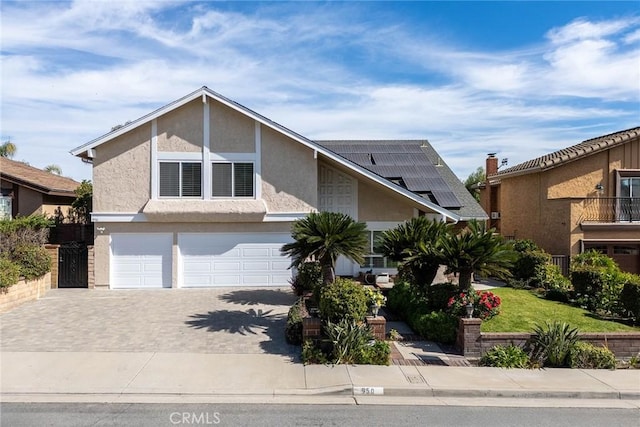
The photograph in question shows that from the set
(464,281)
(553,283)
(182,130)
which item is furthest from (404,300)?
(182,130)

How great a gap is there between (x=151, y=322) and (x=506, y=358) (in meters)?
8.74

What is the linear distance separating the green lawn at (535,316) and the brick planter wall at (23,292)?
13.3 m

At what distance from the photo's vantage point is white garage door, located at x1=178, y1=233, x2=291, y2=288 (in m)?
16.5

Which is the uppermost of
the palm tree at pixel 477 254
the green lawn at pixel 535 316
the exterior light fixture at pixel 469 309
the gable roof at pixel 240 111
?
the gable roof at pixel 240 111

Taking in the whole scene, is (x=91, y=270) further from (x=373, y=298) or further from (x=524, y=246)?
(x=524, y=246)

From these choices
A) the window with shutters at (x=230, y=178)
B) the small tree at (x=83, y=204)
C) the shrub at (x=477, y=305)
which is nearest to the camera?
the shrub at (x=477, y=305)

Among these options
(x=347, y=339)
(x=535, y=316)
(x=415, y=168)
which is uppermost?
(x=415, y=168)

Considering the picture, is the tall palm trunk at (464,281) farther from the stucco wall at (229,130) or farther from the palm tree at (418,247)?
the stucco wall at (229,130)

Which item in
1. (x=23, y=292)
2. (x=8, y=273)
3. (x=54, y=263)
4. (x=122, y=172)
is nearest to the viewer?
(x=8, y=273)

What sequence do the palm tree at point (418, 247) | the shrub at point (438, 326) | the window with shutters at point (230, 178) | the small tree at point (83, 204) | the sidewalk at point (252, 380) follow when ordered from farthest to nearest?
the small tree at point (83, 204) → the window with shutters at point (230, 178) → the palm tree at point (418, 247) → the shrub at point (438, 326) → the sidewalk at point (252, 380)

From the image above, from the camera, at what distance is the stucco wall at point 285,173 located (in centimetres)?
1642

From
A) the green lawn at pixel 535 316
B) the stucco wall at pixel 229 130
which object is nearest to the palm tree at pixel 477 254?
the green lawn at pixel 535 316

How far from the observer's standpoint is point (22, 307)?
13.0 m

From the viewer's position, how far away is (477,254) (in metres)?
10.3
